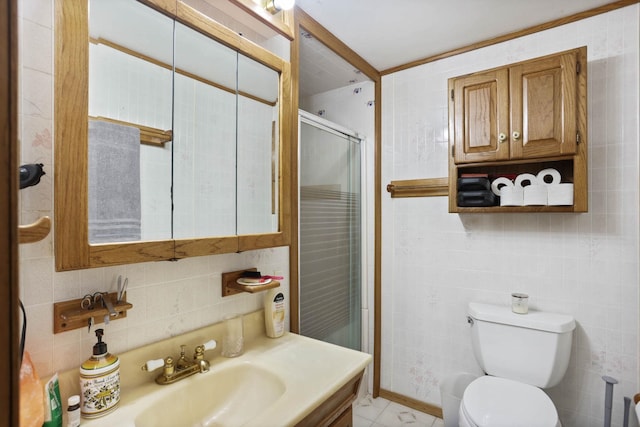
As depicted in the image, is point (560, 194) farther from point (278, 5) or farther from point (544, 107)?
point (278, 5)

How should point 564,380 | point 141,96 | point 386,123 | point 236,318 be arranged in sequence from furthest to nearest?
point 386,123 → point 564,380 → point 236,318 → point 141,96

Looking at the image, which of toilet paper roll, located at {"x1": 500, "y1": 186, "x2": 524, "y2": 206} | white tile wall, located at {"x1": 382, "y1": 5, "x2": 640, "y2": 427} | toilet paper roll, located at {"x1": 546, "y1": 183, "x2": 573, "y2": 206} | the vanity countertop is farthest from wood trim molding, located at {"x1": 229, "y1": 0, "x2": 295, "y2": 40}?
toilet paper roll, located at {"x1": 546, "y1": 183, "x2": 573, "y2": 206}

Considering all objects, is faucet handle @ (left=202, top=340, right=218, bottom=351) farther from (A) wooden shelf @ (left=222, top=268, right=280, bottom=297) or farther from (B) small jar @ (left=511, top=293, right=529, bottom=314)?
(B) small jar @ (left=511, top=293, right=529, bottom=314)

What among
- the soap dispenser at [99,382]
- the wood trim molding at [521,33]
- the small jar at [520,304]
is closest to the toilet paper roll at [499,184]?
the small jar at [520,304]

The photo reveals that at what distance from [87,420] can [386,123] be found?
2.07 m

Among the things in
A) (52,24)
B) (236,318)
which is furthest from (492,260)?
(52,24)

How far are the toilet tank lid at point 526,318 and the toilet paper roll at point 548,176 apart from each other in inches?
25.4

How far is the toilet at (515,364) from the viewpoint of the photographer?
1.31 m

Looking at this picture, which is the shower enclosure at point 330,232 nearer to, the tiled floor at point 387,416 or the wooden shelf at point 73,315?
the tiled floor at point 387,416

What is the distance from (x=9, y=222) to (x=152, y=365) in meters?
0.82

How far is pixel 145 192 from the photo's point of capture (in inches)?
37.2

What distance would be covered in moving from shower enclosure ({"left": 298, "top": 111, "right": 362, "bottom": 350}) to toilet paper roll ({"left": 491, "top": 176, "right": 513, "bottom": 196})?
0.84 m

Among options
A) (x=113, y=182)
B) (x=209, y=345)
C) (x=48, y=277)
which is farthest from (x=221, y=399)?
(x=113, y=182)

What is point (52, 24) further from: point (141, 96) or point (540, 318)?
point (540, 318)
